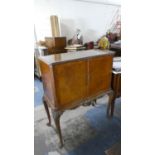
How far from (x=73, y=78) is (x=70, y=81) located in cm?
4

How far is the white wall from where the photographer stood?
13.1 ft

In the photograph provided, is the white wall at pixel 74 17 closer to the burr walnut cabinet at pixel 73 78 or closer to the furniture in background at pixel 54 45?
the furniture in background at pixel 54 45

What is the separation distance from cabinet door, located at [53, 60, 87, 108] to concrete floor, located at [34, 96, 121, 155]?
54 cm

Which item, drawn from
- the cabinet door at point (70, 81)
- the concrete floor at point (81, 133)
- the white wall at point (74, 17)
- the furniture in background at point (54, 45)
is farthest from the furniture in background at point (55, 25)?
the cabinet door at point (70, 81)

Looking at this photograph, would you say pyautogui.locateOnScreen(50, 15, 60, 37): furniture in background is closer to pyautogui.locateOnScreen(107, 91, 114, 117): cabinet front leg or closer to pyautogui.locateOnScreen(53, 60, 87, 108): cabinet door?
pyautogui.locateOnScreen(107, 91, 114, 117): cabinet front leg

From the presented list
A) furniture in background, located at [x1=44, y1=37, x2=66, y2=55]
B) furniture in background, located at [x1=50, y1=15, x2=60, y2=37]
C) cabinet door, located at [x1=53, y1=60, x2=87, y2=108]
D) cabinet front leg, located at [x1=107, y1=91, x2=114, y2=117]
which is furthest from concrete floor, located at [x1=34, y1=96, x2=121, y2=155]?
furniture in background, located at [x1=50, y1=15, x2=60, y2=37]

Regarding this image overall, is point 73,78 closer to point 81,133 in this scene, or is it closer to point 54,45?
point 81,133

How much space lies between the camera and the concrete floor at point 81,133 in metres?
1.69

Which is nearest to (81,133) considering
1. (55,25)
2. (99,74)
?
(99,74)
